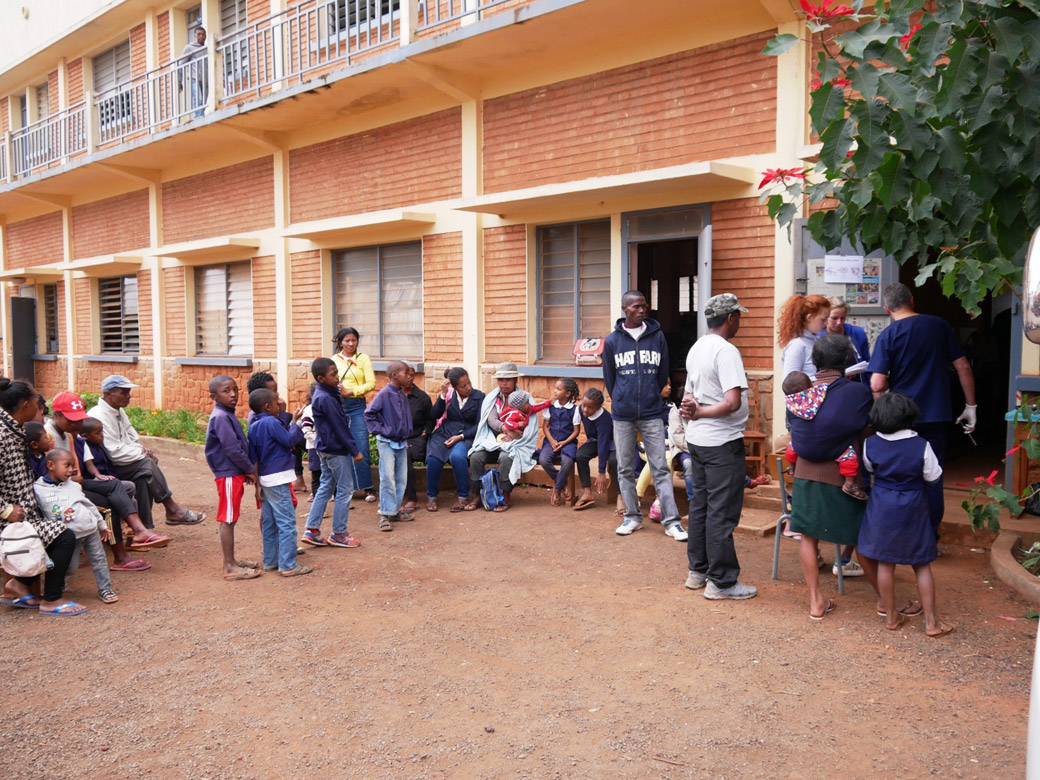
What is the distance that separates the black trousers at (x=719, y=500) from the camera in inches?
204

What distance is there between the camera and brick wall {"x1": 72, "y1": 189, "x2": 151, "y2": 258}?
52.1ft

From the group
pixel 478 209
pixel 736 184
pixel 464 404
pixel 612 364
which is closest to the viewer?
pixel 612 364

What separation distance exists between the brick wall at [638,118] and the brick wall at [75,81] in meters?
11.8

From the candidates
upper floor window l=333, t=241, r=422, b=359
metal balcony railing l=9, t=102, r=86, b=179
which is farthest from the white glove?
metal balcony railing l=9, t=102, r=86, b=179

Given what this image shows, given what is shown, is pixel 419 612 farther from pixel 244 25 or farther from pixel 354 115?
pixel 244 25

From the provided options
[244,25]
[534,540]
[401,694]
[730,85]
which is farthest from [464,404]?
[244,25]

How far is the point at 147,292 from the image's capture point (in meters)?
15.8

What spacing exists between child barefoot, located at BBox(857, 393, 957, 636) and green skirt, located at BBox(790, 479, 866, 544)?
18cm

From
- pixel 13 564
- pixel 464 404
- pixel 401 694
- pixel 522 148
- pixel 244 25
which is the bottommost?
pixel 401 694

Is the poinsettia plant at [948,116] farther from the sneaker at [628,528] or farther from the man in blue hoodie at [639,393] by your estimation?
the sneaker at [628,528]

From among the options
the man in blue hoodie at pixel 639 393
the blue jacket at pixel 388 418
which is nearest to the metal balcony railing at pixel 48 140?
the blue jacket at pixel 388 418

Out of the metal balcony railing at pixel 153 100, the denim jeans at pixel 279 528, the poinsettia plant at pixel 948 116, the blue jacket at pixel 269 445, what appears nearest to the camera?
the poinsettia plant at pixel 948 116

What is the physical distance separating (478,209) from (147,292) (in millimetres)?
8916

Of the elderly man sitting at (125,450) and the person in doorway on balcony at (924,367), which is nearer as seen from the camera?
the person in doorway on balcony at (924,367)
